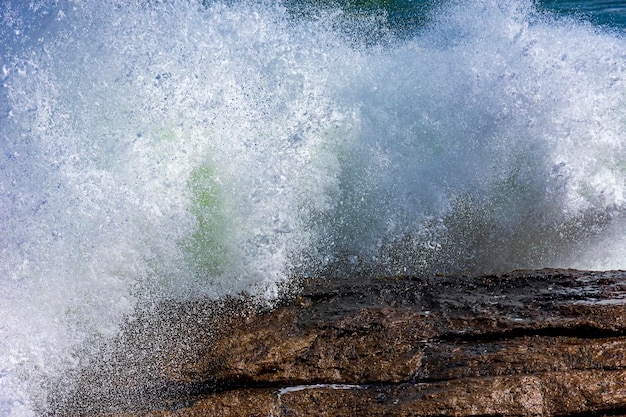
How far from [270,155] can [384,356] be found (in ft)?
5.37

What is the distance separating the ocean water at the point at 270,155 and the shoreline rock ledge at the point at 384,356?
0.28m

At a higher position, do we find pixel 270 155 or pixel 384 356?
pixel 270 155

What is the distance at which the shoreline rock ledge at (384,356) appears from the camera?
7.59 feet

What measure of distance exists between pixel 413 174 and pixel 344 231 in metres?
0.68

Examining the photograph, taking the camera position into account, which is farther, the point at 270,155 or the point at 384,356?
the point at 270,155

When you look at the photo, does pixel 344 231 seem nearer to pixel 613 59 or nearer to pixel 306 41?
pixel 306 41

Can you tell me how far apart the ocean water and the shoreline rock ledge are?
0.93 feet

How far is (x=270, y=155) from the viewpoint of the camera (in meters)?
3.65

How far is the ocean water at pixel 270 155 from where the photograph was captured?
3131 millimetres

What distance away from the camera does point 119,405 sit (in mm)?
2461

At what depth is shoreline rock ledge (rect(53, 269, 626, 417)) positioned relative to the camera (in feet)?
7.59

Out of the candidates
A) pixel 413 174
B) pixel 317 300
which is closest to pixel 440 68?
pixel 413 174

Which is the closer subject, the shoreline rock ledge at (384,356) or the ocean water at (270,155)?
the shoreline rock ledge at (384,356)

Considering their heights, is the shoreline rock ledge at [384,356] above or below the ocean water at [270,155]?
below
